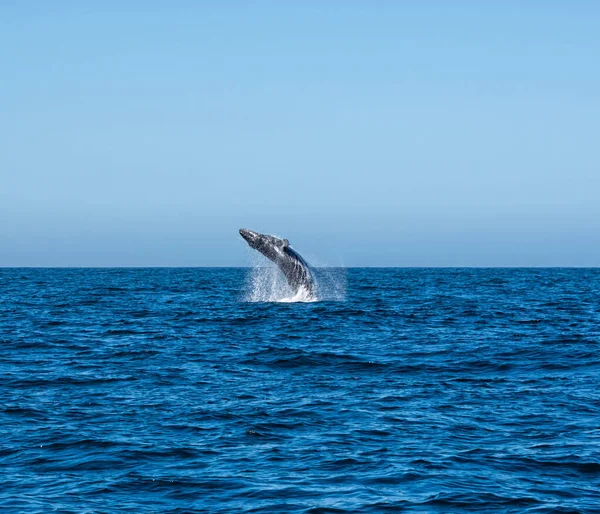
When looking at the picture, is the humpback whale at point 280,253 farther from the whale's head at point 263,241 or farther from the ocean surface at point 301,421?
the ocean surface at point 301,421

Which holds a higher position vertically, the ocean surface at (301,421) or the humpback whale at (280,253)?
the humpback whale at (280,253)

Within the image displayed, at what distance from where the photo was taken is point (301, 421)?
537 inches

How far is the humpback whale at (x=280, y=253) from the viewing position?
102 ft

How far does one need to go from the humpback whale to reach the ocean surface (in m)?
4.85

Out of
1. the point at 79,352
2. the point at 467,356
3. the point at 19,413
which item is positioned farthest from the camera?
the point at 79,352

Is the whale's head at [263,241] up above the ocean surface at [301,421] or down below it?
above

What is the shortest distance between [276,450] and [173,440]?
1.59 meters

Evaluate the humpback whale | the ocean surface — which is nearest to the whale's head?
the humpback whale

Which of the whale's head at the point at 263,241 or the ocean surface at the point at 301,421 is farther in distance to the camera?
the whale's head at the point at 263,241

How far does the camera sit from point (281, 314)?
33.6 meters

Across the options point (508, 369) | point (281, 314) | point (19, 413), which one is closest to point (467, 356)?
point (508, 369)

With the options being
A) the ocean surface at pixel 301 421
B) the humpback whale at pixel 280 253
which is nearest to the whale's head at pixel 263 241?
the humpback whale at pixel 280 253

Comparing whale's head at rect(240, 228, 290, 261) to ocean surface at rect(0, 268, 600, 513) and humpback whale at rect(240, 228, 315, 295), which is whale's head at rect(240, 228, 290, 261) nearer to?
humpback whale at rect(240, 228, 315, 295)

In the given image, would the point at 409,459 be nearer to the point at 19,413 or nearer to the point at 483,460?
the point at 483,460
